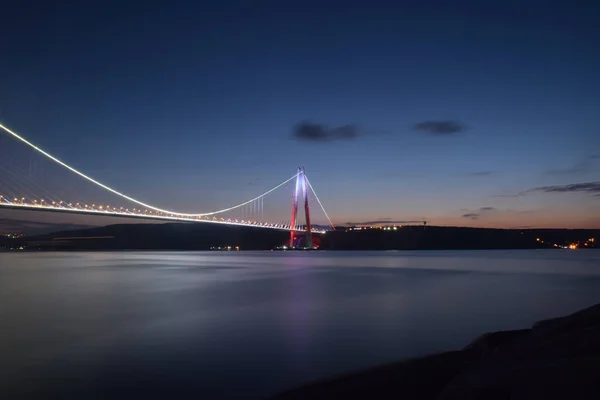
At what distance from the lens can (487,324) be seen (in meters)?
11.2

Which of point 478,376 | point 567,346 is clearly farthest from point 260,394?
point 567,346

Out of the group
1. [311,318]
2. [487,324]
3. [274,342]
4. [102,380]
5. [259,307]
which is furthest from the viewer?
[259,307]

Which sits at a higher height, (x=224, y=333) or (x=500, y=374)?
(x=500, y=374)

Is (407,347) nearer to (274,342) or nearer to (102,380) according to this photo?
(274,342)

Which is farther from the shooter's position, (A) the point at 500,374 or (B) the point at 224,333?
(B) the point at 224,333

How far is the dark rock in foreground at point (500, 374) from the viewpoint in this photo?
11.0ft

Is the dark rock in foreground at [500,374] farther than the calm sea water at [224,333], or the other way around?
the calm sea water at [224,333]

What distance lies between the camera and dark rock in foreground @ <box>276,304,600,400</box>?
11.0 ft

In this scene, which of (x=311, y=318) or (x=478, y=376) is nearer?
(x=478, y=376)

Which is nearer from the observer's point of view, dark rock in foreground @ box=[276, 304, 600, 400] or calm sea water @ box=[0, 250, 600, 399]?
dark rock in foreground @ box=[276, 304, 600, 400]

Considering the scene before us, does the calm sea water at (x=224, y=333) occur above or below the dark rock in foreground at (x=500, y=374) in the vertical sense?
below

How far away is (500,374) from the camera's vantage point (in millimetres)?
3805

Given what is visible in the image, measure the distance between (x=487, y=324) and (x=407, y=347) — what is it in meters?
3.40

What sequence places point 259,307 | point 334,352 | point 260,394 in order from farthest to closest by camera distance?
1. point 259,307
2. point 334,352
3. point 260,394
